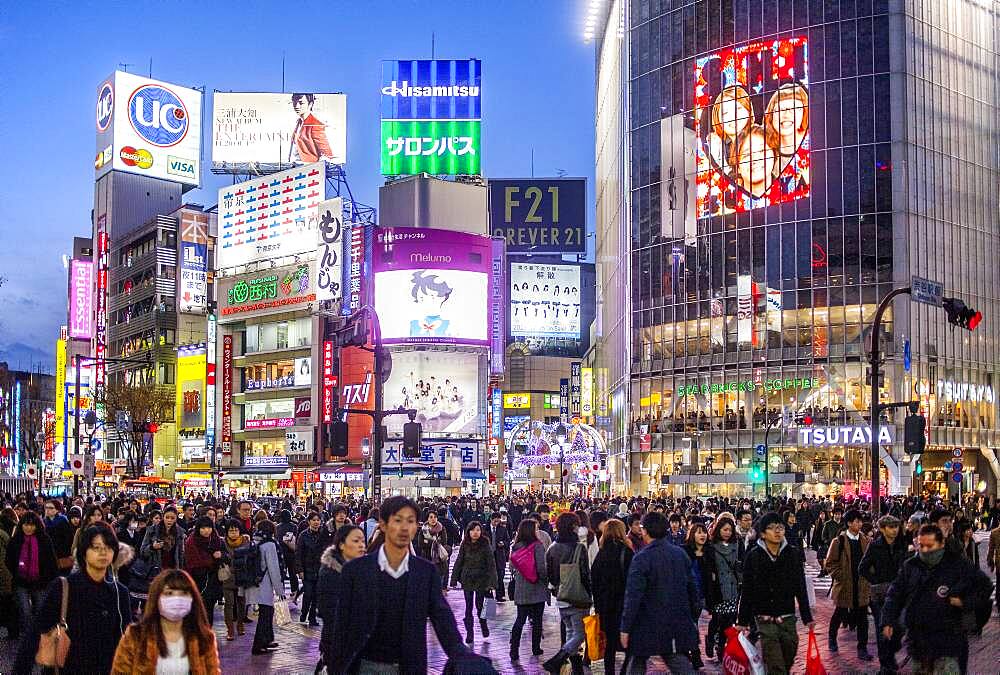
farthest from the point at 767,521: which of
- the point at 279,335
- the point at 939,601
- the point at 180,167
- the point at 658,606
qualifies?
the point at 180,167

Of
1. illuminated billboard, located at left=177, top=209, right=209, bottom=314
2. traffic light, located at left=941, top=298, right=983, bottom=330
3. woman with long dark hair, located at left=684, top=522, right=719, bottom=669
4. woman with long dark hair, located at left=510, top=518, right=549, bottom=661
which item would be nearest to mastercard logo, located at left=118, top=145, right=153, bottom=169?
illuminated billboard, located at left=177, top=209, right=209, bottom=314

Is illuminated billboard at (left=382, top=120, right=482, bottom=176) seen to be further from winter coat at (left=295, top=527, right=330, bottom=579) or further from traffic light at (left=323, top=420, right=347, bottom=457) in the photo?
winter coat at (left=295, top=527, right=330, bottom=579)

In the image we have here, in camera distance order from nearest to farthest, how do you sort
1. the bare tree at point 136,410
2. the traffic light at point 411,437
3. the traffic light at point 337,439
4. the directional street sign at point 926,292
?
the directional street sign at point 926,292 → the traffic light at point 337,439 → the traffic light at point 411,437 → the bare tree at point 136,410

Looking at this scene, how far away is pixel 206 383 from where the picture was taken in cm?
9525

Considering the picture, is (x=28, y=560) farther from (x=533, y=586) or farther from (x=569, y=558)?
(x=569, y=558)

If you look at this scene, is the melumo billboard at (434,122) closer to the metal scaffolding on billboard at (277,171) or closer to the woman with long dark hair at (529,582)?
the metal scaffolding on billboard at (277,171)

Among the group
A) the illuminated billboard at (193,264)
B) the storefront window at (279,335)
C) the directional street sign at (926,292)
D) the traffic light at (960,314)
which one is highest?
the illuminated billboard at (193,264)

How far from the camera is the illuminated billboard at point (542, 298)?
116500 mm

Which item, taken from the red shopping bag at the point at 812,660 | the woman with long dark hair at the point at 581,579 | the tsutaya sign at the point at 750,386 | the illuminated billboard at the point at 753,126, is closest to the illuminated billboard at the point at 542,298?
the tsutaya sign at the point at 750,386

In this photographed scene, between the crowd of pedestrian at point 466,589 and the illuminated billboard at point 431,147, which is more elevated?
the illuminated billboard at point 431,147

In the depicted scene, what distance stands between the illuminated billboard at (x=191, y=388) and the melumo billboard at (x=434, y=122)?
845 inches

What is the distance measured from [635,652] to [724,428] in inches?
2586

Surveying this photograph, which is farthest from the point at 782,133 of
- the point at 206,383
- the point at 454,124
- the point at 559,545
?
the point at 559,545

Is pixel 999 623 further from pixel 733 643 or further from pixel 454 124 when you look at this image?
pixel 454 124
